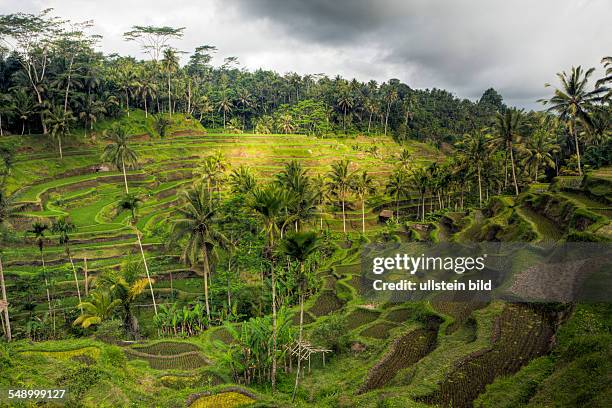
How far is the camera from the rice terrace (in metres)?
16.5

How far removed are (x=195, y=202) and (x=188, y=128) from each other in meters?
69.1

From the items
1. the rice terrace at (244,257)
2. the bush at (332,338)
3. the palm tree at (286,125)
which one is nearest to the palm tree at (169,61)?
the rice terrace at (244,257)

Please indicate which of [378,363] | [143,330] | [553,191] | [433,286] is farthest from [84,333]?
[553,191]

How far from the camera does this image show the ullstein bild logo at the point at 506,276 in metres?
19.2

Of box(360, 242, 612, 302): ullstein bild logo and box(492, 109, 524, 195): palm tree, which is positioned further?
box(492, 109, 524, 195): palm tree

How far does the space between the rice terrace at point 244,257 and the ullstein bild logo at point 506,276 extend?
0.89m

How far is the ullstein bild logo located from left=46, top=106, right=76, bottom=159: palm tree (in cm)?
5756

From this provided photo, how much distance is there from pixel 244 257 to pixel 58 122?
46747mm

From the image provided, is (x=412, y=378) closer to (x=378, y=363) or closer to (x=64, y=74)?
(x=378, y=363)

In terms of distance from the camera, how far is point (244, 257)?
133 ft

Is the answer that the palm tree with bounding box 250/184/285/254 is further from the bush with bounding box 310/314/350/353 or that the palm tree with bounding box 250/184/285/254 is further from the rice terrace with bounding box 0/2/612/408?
the bush with bounding box 310/314/350/353

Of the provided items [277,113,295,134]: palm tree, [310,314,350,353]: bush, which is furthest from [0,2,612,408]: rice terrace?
[277,113,295,134]: palm tree

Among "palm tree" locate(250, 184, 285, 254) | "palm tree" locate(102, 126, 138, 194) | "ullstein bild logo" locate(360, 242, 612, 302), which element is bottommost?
"ullstein bild logo" locate(360, 242, 612, 302)

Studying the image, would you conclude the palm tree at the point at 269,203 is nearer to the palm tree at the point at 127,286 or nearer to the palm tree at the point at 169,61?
the palm tree at the point at 127,286
